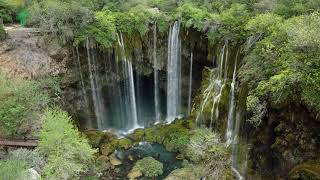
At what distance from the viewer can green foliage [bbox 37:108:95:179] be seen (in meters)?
16.2

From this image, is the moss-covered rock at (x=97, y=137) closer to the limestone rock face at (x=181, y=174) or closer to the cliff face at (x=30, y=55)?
the cliff face at (x=30, y=55)

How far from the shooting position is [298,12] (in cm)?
2131

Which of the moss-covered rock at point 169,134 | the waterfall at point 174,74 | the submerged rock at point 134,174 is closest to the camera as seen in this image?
the submerged rock at point 134,174

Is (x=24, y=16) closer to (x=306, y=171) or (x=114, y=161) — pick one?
(x=114, y=161)

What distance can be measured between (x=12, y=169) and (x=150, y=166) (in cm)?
977

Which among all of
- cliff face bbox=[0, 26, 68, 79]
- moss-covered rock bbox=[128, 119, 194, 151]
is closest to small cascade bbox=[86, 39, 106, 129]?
cliff face bbox=[0, 26, 68, 79]

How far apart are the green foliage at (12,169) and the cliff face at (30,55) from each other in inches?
371

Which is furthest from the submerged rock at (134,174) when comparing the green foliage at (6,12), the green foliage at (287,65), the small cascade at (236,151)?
the green foliage at (6,12)

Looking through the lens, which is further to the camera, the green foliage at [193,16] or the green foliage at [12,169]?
the green foliage at [193,16]

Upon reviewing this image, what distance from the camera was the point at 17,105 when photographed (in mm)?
19281

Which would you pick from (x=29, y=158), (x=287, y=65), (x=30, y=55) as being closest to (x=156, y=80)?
(x=30, y=55)

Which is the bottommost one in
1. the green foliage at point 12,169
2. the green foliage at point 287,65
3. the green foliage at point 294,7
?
the green foliage at point 12,169

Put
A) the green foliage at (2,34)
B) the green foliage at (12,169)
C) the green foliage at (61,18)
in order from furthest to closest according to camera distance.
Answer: the green foliage at (61,18) < the green foliage at (2,34) < the green foliage at (12,169)

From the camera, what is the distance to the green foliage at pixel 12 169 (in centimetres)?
1377
